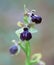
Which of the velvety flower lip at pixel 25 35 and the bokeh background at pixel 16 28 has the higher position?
the bokeh background at pixel 16 28

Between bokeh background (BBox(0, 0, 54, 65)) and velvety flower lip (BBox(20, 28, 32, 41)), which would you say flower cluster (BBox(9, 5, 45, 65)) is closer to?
velvety flower lip (BBox(20, 28, 32, 41))

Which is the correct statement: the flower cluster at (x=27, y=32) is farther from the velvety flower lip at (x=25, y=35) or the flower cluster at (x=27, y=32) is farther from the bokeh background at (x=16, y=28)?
the bokeh background at (x=16, y=28)

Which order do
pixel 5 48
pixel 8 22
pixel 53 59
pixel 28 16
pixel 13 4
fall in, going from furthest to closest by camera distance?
pixel 13 4 → pixel 8 22 → pixel 5 48 → pixel 53 59 → pixel 28 16

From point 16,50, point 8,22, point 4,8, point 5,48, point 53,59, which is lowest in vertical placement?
point 16,50

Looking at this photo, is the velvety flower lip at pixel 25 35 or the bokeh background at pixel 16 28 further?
the bokeh background at pixel 16 28

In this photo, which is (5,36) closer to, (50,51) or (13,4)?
(50,51)

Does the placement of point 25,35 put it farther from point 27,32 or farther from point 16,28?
point 16,28

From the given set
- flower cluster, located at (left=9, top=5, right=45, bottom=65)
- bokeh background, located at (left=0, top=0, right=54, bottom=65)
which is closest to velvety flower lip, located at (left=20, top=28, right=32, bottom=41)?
flower cluster, located at (left=9, top=5, right=45, bottom=65)

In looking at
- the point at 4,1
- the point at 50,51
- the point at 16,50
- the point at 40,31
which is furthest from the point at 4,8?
the point at 16,50

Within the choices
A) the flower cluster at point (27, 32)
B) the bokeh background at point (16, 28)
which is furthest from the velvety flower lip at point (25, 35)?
the bokeh background at point (16, 28)
